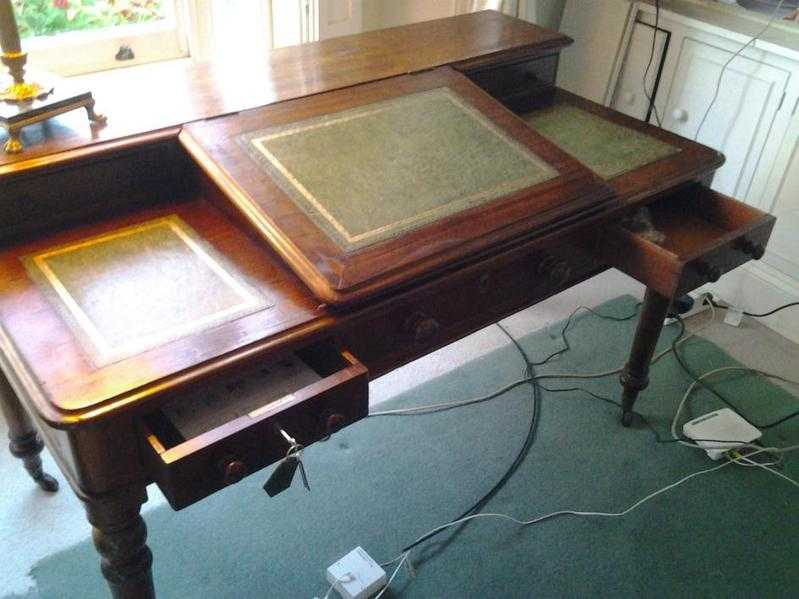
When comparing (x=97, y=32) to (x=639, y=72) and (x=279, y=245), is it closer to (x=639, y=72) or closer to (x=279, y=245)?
(x=279, y=245)

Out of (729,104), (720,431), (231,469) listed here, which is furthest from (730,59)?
(231,469)

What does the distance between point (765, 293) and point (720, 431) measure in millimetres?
596

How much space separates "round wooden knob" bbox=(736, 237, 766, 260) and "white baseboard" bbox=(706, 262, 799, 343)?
2.64ft

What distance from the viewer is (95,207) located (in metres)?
1.20

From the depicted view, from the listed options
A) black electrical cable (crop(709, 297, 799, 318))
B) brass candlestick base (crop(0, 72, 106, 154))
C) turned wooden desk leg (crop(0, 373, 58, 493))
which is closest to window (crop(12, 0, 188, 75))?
brass candlestick base (crop(0, 72, 106, 154))

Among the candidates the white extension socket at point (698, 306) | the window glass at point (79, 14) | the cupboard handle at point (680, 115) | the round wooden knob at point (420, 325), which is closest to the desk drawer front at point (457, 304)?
the round wooden knob at point (420, 325)

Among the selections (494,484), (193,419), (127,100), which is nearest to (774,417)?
(494,484)

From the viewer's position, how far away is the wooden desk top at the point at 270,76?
1.19m

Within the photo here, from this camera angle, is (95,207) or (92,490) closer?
(92,490)

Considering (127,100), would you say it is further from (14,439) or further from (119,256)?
(14,439)

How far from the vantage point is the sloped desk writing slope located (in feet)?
3.53

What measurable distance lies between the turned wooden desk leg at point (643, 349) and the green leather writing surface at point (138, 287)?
95 centimetres

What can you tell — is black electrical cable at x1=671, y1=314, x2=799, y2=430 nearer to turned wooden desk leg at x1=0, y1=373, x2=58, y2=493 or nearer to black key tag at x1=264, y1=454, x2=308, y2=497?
black key tag at x1=264, y1=454, x2=308, y2=497

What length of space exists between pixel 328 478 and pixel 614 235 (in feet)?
2.67
